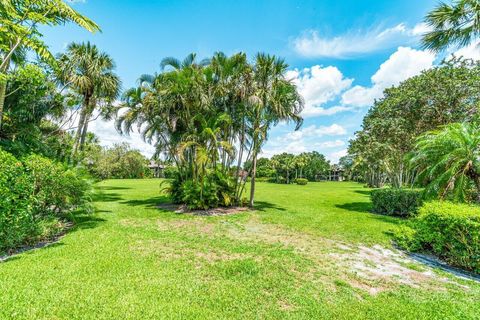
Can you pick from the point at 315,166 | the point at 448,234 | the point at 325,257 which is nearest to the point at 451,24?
the point at 448,234

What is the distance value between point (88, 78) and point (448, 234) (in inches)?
614

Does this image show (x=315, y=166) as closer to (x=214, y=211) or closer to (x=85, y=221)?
(x=214, y=211)

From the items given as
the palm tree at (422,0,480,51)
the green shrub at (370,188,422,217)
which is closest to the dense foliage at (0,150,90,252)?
the palm tree at (422,0,480,51)

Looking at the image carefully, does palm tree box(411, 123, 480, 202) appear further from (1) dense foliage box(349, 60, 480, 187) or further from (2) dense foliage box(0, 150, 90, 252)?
(2) dense foliage box(0, 150, 90, 252)

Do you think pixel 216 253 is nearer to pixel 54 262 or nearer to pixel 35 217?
pixel 54 262

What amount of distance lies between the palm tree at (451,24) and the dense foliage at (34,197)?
11772 millimetres

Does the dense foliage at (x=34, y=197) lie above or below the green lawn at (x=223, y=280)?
above

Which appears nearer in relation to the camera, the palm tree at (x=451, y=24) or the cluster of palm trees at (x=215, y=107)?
the palm tree at (x=451, y=24)

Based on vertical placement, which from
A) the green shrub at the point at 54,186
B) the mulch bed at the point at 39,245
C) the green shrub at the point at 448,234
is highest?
the green shrub at the point at 54,186

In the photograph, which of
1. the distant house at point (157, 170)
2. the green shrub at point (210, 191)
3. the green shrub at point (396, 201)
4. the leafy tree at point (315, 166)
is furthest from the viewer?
the distant house at point (157, 170)

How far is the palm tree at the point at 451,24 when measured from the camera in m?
6.81

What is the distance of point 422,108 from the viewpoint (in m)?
14.3

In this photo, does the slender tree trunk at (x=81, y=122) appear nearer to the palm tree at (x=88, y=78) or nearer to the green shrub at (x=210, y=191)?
the palm tree at (x=88, y=78)

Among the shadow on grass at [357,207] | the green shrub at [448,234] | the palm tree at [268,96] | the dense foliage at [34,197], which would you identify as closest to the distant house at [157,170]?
the shadow on grass at [357,207]
